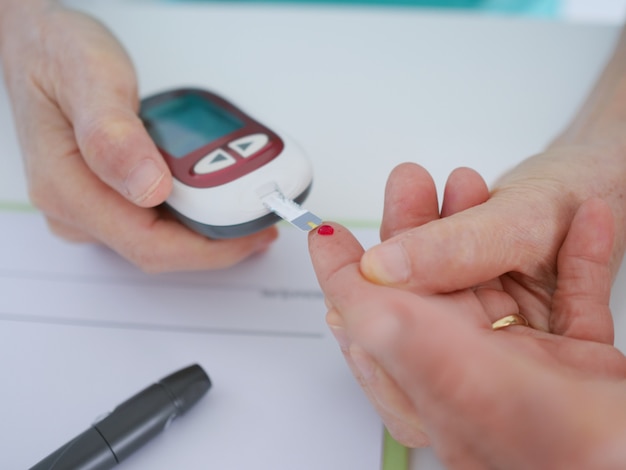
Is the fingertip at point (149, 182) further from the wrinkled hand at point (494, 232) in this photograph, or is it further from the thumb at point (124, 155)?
the wrinkled hand at point (494, 232)

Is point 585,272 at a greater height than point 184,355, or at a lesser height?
greater

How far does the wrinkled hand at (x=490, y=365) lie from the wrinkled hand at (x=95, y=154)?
0.15 metres

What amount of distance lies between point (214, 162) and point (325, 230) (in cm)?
14

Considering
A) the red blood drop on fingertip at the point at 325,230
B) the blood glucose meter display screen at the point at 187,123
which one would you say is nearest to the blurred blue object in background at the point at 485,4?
the blood glucose meter display screen at the point at 187,123

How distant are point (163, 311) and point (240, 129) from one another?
0.55 feet

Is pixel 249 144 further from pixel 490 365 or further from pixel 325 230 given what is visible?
pixel 490 365

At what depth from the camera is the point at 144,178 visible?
18.4 inches

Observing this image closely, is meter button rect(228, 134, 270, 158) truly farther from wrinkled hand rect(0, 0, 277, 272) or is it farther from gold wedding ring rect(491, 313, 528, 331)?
gold wedding ring rect(491, 313, 528, 331)

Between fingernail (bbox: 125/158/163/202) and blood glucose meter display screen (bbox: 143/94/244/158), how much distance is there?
44 mm

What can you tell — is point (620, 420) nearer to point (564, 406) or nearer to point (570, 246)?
point (564, 406)

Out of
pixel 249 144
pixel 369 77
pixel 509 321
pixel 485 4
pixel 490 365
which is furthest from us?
pixel 485 4

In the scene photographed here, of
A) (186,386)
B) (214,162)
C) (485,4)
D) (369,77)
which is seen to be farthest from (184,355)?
(485,4)

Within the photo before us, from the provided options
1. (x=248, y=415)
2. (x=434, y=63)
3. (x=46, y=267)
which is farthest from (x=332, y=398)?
(x=434, y=63)

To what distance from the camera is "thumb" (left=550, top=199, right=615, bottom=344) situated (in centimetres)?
39
